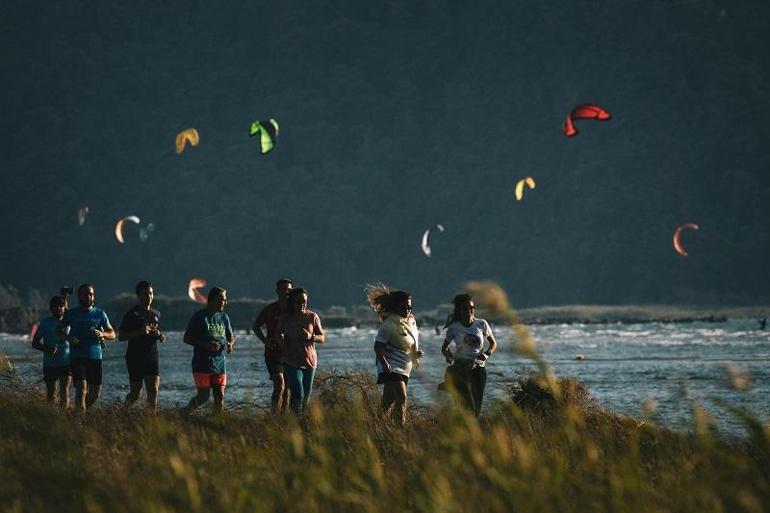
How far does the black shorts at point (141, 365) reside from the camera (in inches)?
556

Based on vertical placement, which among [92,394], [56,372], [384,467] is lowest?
[384,467]

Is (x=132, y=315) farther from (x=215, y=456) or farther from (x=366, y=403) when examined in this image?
(x=215, y=456)

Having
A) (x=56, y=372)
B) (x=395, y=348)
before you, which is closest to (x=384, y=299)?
(x=395, y=348)

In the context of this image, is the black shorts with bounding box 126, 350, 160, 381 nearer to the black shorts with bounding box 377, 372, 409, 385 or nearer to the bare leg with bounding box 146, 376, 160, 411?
the bare leg with bounding box 146, 376, 160, 411

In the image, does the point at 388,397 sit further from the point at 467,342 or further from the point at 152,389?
the point at 152,389

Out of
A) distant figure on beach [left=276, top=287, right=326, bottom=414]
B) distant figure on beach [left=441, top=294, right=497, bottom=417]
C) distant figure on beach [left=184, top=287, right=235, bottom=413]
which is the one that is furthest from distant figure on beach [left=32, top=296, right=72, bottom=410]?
distant figure on beach [left=441, top=294, right=497, bottom=417]

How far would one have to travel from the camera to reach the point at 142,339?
1423cm

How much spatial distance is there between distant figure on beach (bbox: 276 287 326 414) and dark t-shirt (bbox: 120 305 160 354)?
5.47 ft

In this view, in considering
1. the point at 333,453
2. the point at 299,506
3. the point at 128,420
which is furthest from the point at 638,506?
the point at 128,420

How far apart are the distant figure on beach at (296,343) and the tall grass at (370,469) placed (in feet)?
8.77

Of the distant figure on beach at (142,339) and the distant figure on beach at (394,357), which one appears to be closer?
the distant figure on beach at (394,357)

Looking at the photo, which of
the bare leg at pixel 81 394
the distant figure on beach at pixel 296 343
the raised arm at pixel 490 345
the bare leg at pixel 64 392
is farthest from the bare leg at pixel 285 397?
the raised arm at pixel 490 345

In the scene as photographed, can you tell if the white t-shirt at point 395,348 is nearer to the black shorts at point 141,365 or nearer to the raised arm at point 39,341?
the black shorts at point 141,365

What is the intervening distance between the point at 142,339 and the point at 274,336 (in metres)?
1.72
